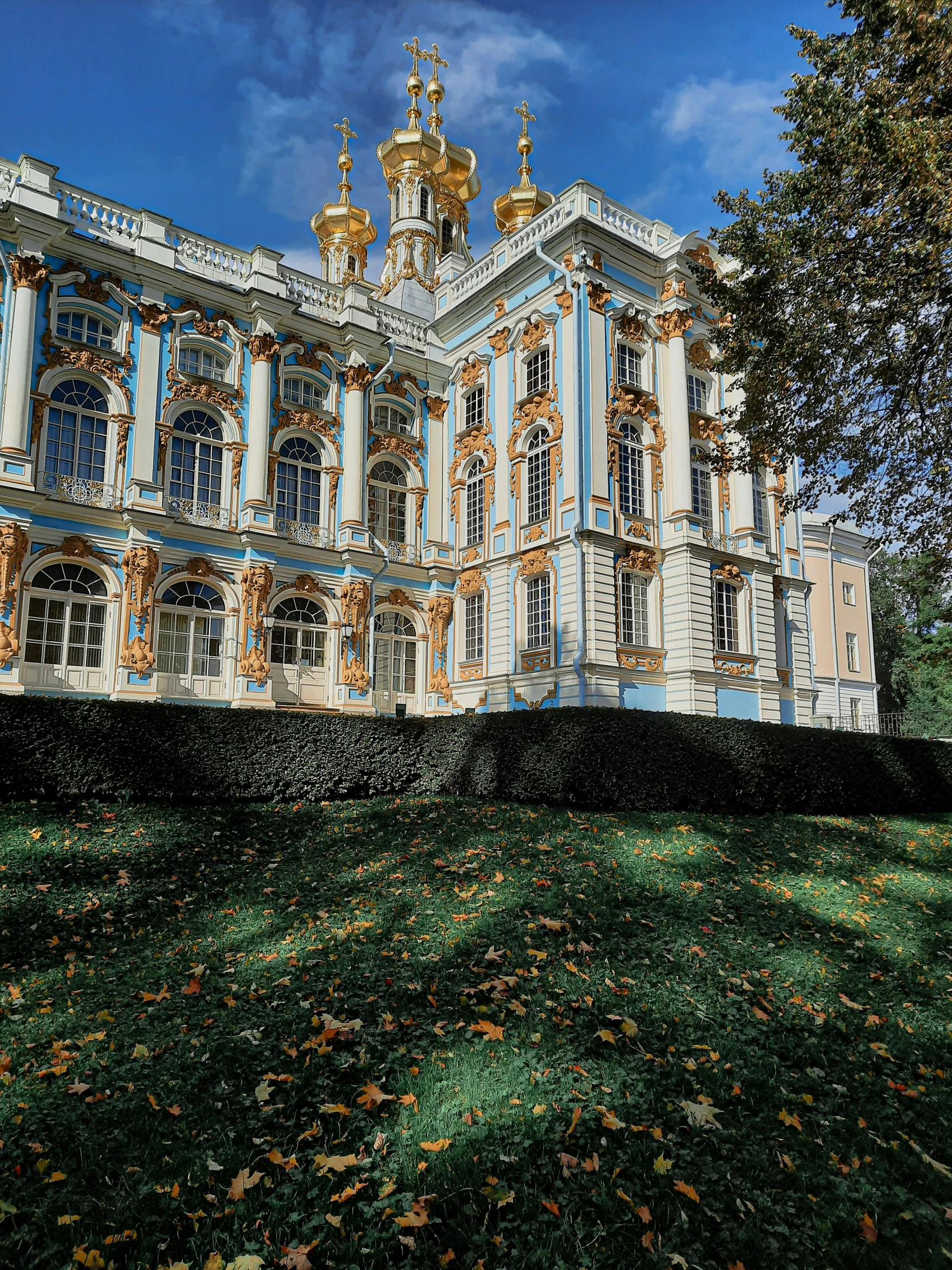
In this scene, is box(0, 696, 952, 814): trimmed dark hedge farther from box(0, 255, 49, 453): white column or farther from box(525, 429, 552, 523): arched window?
box(0, 255, 49, 453): white column

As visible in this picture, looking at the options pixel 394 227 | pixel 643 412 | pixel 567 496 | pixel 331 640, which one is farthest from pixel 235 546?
pixel 394 227

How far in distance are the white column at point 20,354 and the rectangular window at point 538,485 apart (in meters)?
12.0

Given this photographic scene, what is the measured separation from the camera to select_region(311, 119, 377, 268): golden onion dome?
35.7 meters

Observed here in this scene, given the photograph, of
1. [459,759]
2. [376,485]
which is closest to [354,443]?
[376,485]

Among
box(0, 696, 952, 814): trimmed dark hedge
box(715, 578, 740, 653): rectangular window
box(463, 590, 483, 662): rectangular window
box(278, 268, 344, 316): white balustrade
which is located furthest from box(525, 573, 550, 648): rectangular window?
box(278, 268, 344, 316): white balustrade

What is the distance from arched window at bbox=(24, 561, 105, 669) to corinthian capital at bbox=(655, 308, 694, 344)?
52.3 feet

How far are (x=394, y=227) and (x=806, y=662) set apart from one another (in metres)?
23.0

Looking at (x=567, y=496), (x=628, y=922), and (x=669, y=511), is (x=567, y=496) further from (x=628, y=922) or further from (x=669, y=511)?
(x=628, y=922)

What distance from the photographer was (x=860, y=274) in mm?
9070

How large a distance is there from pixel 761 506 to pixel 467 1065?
2174 centimetres

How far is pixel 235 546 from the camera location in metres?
20.0

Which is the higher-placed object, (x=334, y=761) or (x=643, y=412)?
(x=643, y=412)

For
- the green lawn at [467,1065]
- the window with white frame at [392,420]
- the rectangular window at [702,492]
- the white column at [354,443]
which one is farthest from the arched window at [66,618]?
the rectangular window at [702,492]

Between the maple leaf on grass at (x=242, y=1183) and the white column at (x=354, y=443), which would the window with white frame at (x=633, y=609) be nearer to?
the white column at (x=354, y=443)
